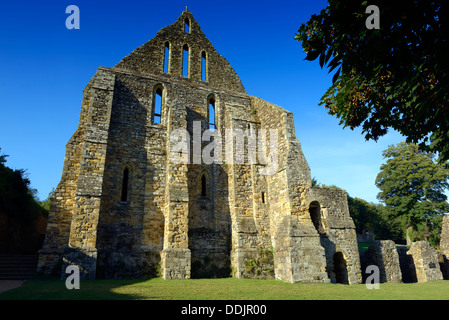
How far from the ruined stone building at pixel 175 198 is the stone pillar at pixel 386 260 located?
2566mm

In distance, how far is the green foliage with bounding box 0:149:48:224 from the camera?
52.1 feet

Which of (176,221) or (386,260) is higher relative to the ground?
(176,221)

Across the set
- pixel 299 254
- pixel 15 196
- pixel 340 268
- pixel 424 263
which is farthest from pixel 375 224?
pixel 15 196

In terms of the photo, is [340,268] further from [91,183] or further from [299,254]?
[91,183]

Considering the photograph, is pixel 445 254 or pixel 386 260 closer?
pixel 386 260

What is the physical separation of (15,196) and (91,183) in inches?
320

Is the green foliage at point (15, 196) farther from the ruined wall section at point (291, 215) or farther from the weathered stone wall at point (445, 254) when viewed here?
the weathered stone wall at point (445, 254)

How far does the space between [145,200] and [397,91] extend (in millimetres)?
11047

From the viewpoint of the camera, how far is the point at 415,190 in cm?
3225

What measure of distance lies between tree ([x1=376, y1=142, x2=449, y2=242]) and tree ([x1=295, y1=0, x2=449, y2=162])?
27.1 metres

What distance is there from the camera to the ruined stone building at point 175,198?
38.4 feet
